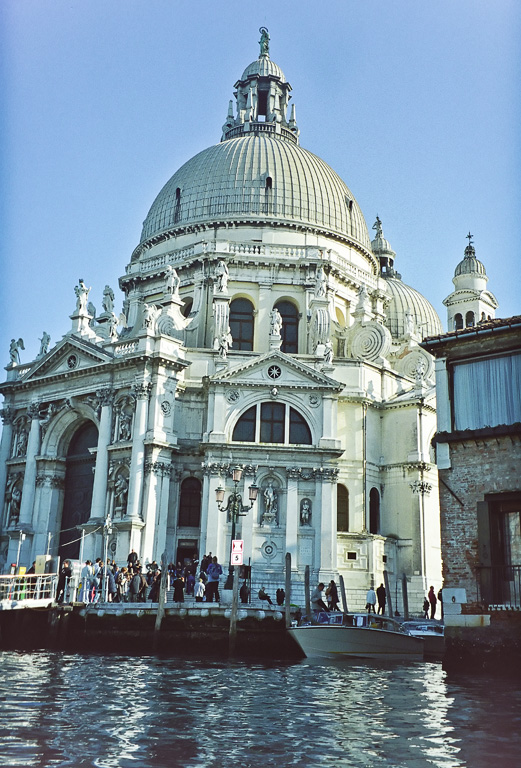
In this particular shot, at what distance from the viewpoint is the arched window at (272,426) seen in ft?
110

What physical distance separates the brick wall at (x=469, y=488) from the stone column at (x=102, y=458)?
1854 centimetres

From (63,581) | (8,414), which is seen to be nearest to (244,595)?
(63,581)

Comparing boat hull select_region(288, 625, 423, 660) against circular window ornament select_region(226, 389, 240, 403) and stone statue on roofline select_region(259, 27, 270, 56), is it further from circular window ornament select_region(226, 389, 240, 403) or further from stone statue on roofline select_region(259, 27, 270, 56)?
stone statue on roofline select_region(259, 27, 270, 56)

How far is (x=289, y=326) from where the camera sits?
39156mm

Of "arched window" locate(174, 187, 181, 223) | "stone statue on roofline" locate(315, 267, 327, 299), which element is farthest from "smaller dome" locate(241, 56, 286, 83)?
"stone statue on roofline" locate(315, 267, 327, 299)

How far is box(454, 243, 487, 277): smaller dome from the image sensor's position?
131 ft

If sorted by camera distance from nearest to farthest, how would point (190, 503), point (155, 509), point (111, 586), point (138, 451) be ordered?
point (111, 586)
point (155, 509)
point (138, 451)
point (190, 503)

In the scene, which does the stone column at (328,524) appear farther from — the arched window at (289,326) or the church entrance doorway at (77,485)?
the church entrance doorway at (77,485)

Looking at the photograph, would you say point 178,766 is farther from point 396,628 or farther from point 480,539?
point 396,628

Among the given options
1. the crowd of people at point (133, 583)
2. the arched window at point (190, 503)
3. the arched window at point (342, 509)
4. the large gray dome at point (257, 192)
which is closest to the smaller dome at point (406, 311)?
the large gray dome at point (257, 192)

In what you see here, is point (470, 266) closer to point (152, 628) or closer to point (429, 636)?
point (429, 636)

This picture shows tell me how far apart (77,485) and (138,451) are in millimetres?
5077

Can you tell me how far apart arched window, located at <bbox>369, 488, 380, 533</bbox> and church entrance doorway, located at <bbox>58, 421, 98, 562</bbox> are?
11440mm

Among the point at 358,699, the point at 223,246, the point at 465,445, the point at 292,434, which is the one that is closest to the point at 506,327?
the point at 465,445
